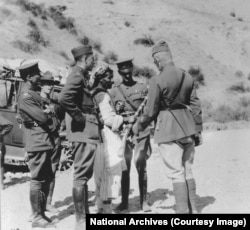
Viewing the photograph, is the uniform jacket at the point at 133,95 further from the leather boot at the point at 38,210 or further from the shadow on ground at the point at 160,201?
the leather boot at the point at 38,210

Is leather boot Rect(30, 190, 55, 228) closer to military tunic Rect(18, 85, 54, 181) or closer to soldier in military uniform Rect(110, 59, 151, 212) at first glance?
military tunic Rect(18, 85, 54, 181)

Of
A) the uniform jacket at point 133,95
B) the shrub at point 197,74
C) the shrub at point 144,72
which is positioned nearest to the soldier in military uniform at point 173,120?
the uniform jacket at point 133,95

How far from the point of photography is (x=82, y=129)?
5176mm

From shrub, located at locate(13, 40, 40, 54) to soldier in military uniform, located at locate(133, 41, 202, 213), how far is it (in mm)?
20645

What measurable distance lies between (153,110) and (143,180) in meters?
1.43

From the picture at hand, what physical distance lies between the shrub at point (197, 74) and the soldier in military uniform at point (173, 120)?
26.2 m

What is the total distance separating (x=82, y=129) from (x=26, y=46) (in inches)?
824

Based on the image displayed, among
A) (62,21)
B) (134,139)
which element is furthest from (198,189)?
(62,21)

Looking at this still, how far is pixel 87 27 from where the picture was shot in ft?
115

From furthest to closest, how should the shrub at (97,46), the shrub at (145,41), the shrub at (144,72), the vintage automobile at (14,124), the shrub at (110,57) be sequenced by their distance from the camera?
the shrub at (145,41), the shrub at (97,46), the shrub at (110,57), the shrub at (144,72), the vintage automobile at (14,124)

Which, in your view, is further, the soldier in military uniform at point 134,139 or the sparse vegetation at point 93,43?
the sparse vegetation at point 93,43

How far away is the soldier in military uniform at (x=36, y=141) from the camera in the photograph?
5.61 m

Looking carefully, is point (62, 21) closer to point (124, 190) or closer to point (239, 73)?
point (239, 73)

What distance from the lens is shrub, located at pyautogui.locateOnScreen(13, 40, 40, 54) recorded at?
2480 cm
